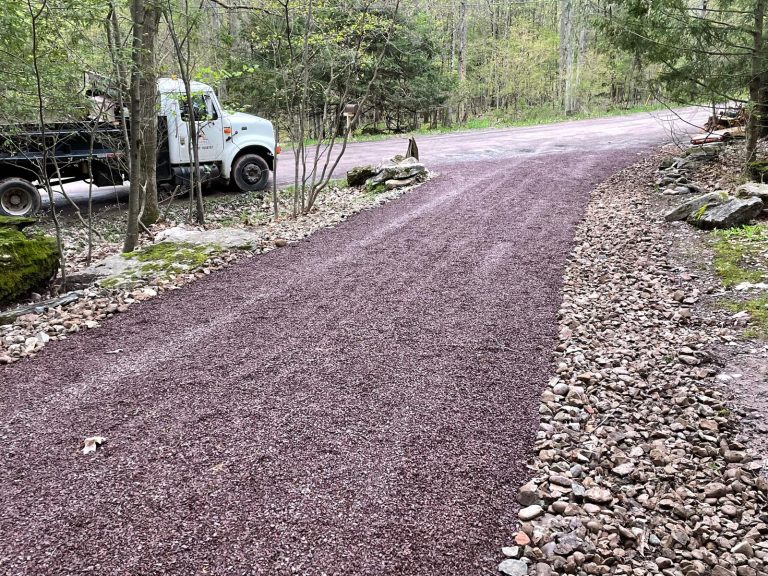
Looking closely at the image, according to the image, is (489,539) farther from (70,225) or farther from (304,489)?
(70,225)

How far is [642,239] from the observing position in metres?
7.24

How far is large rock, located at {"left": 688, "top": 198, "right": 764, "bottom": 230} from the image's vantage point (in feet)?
23.2

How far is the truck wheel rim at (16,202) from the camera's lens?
9.54m

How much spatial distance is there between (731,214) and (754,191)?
98 cm

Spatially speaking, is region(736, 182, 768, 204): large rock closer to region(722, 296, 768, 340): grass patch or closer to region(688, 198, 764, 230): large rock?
region(688, 198, 764, 230): large rock

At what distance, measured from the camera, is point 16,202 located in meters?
9.68

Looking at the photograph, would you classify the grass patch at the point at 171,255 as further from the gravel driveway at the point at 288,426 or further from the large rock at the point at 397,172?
the large rock at the point at 397,172

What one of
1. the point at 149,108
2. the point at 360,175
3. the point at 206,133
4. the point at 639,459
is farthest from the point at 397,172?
the point at 639,459

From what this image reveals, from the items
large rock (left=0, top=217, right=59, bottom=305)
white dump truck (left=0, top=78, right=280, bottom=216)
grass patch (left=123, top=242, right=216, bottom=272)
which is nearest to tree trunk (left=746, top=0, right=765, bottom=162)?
white dump truck (left=0, top=78, right=280, bottom=216)

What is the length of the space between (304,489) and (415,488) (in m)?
0.58

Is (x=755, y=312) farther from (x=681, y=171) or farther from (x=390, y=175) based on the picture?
(x=390, y=175)

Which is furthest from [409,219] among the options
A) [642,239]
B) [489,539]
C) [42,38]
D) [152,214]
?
[489,539]

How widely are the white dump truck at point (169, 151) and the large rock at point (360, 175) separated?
1881mm

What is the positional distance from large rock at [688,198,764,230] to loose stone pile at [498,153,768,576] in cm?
221
